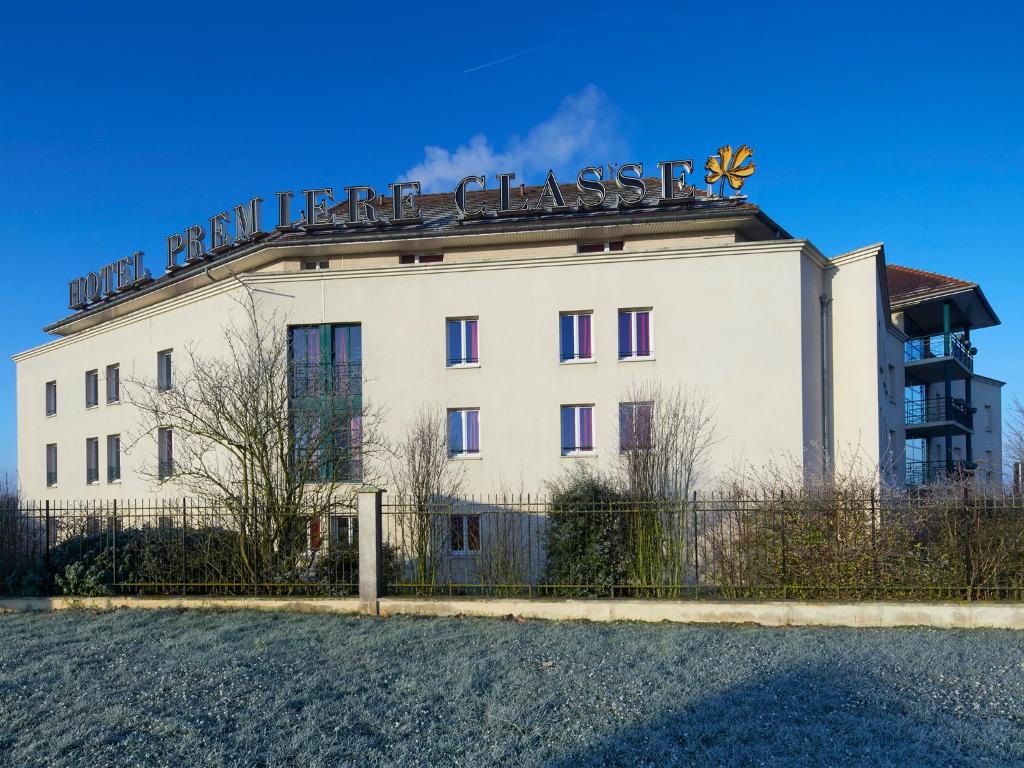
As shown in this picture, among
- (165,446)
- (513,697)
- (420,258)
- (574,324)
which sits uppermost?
(420,258)

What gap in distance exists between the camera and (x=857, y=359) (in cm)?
2120

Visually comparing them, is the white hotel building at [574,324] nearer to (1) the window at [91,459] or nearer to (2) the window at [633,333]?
(2) the window at [633,333]

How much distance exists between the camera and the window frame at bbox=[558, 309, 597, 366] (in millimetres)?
20641

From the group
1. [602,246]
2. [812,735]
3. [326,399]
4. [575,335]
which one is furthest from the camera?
[602,246]

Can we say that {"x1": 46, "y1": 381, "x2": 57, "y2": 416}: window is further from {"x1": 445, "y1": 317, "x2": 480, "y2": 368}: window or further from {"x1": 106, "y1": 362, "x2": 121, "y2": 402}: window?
{"x1": 445, "y1": 317, "x2": 480, "y2": 368}: window

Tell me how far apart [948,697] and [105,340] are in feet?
87.6

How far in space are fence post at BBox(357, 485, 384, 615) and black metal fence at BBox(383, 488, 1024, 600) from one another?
62 cm

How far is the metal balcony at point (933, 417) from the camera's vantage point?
3091 centimetres

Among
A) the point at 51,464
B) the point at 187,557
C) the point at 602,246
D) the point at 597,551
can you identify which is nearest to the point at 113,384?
the point at 51,464

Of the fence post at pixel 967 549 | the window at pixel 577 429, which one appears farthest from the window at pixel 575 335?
the fence post at pixel 967 549

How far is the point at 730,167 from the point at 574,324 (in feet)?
22.6

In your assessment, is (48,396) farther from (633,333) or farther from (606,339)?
(633,333)

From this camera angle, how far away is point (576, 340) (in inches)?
822

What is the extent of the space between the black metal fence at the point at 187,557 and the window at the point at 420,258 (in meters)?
12.0
